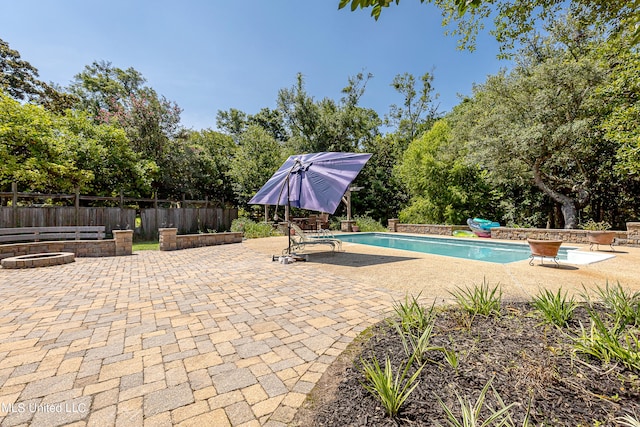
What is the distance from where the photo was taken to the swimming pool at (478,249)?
759 cm

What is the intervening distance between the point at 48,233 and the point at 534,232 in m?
17.4

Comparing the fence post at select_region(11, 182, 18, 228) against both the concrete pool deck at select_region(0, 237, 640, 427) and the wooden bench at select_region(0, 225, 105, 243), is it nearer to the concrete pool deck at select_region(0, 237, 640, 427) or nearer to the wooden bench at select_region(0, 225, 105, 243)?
the wooden bench at select_region(0, 225, 105, 243)

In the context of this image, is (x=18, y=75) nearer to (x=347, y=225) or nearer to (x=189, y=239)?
(x=189, y=239)

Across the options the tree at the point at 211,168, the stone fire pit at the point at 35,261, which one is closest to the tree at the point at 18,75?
the tree at the point at 211,168

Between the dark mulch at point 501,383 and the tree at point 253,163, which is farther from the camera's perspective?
the tree at point 253,163

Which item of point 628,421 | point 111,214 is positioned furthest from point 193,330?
point 111,214

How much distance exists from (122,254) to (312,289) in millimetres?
6938

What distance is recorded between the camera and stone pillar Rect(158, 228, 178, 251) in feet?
29.9

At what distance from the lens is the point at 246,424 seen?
170 centimetres

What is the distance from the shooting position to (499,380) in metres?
1.95

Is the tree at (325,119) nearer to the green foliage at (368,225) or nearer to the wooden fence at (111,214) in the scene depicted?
the green foliage at (368,225)

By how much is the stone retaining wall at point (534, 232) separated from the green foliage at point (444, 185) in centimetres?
180

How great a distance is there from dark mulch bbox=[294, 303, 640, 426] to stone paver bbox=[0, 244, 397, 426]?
27 centimetres

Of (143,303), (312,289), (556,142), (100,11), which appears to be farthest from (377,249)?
(100,11)
